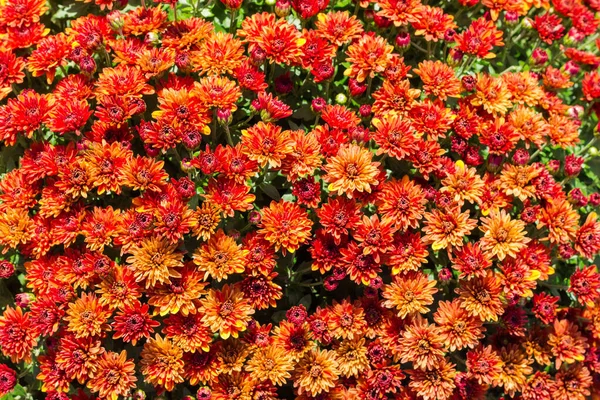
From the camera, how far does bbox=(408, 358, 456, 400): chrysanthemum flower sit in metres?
2.39

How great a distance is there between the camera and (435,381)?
7.91 feet

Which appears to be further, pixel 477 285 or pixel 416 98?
pixel 416 98

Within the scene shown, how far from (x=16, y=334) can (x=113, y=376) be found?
438mm

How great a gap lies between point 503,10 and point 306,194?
164cm

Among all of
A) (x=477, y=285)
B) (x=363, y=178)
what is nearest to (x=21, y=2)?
(x=363, y=178)

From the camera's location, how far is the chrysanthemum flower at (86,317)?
2.21m

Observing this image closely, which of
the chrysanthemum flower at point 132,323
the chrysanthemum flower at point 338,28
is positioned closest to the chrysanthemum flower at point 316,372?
the chrysanthemum flower at point 132,323

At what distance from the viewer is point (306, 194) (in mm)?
2324

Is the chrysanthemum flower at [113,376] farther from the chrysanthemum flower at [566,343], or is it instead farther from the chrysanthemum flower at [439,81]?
the chrysanthemum flower at [566,343]

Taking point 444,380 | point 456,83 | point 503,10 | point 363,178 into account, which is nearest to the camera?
point 363,178

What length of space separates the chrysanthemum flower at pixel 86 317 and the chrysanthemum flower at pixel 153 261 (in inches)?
8.1

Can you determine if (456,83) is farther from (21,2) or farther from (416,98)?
Answer: (21,2)

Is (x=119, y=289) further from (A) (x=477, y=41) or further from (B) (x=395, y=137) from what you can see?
(A) (x=477, y=41)

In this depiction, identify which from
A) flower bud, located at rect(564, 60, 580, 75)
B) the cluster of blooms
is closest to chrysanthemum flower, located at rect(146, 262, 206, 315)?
the cluster of blooms
